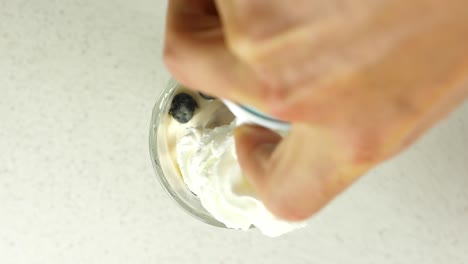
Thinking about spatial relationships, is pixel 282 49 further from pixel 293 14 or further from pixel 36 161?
pixel 36 161

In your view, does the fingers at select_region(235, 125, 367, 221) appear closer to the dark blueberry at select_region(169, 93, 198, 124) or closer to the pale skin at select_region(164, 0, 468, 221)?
the pale skin at select_region(164, 0, 468, 221)

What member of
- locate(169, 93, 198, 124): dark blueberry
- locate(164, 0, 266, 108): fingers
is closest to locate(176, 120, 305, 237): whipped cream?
locate(169, 93, 198, 124): dark blueberry

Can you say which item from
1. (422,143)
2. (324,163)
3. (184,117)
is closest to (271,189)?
(324,163)

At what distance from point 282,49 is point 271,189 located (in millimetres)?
107

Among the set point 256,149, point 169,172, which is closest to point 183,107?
point 169,172

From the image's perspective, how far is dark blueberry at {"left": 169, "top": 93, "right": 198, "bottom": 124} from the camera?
0.55 m

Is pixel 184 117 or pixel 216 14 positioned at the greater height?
pixel 216 14

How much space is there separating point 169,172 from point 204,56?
0.32 metres

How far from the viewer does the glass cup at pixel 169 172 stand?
22.5 inches

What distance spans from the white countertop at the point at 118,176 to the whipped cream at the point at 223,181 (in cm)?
12

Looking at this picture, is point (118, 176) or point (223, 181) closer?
point (223, 181)

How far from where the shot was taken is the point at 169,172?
1.88ft

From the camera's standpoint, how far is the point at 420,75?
0.67 feet

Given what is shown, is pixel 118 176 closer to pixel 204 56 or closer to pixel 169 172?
pixel 169 172
